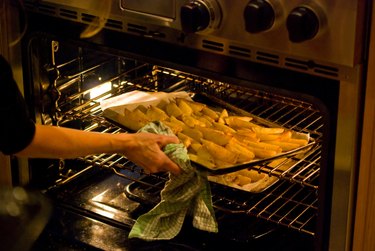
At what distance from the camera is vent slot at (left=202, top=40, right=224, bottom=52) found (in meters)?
1.56

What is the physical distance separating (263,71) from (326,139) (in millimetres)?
182

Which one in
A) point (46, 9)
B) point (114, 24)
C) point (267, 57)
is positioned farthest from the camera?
point (46, 9)

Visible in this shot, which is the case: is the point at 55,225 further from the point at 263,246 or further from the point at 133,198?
the point at 263,246

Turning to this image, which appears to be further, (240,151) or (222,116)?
(222,116)

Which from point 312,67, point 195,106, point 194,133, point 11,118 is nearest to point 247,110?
point 195,106

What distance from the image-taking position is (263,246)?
1.80 m

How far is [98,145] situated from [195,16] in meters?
0.33

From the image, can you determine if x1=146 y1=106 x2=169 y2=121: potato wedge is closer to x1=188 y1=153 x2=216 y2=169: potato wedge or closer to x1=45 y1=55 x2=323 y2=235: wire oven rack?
x1=45 y1=55 x2=323 y2=235: wire oven rack

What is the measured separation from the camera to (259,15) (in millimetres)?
1429

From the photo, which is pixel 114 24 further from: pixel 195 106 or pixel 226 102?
pixel 226 102

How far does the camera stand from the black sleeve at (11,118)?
1468mm

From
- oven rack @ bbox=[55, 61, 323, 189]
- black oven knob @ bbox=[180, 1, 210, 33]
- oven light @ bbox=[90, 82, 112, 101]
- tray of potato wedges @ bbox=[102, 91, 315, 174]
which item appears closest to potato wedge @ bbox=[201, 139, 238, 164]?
tray of potato wedges @ bbox=[102, 91, 315, 174]

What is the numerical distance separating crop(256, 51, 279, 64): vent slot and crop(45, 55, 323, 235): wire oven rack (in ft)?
1.01

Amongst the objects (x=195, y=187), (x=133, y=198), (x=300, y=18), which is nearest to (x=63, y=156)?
(x=195, y=187)
